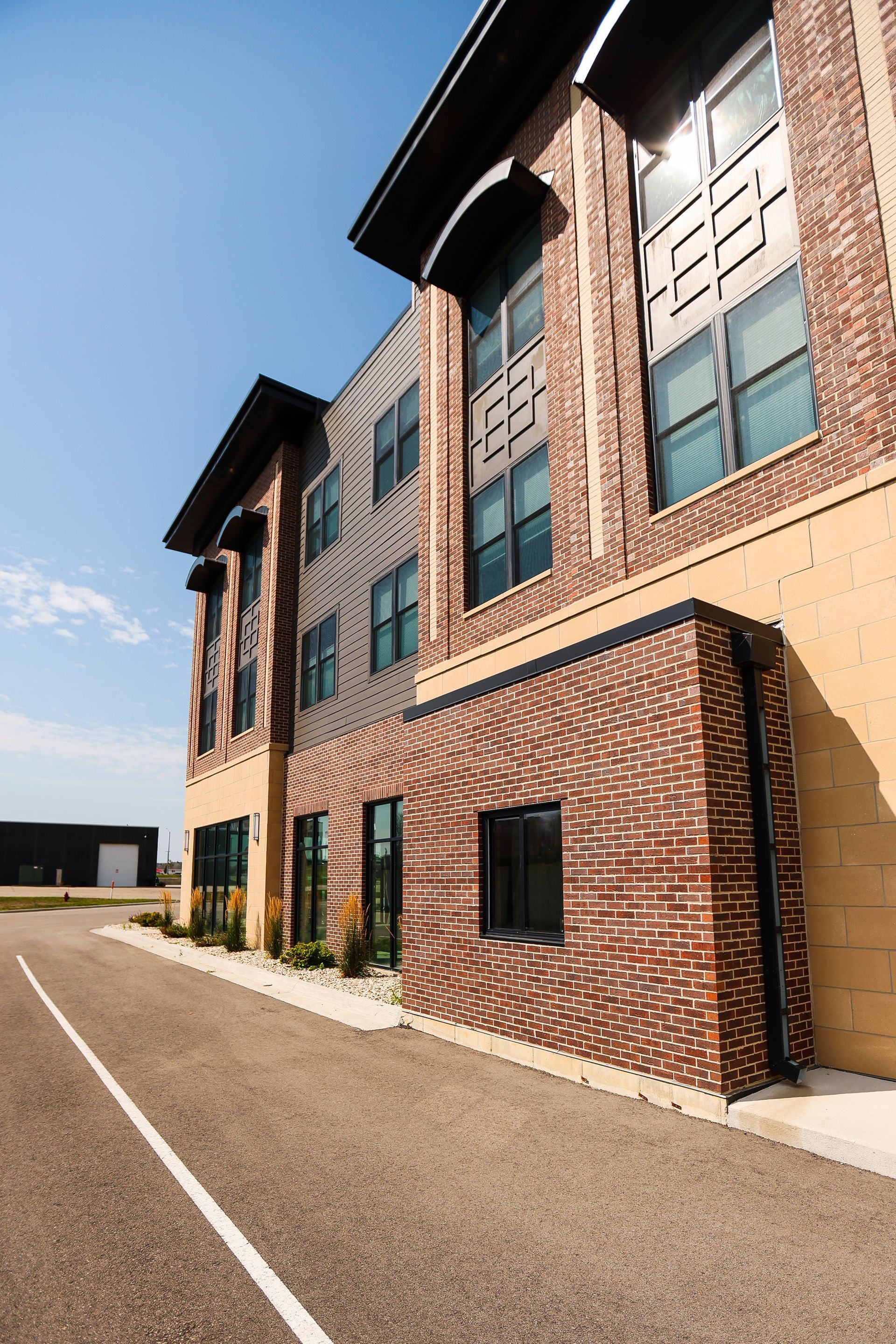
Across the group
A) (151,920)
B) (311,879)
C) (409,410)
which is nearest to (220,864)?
(311,879)

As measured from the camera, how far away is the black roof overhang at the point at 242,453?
22.3 metres

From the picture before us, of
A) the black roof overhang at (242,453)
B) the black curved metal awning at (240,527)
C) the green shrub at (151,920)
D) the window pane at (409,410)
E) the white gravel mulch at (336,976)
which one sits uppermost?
the black roof overhang at (242,453)

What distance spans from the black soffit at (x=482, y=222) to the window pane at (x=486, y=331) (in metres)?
0.42

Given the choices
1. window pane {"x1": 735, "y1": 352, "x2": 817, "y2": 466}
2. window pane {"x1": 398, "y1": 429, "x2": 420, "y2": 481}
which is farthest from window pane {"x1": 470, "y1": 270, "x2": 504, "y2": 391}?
window pane {"x1": 735, "y1": 352, "x2": 817, "y2": 466}

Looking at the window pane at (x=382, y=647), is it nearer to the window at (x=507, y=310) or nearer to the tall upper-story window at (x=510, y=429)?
the tall upper-story window at (x=510, y=429)

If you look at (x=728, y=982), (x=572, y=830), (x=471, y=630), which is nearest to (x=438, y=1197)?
(x=728, y=982)

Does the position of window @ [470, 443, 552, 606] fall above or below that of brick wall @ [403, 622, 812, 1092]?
above

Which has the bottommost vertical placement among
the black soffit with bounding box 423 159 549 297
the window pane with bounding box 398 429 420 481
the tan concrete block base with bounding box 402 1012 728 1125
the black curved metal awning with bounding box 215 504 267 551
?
the tan concrete block base with bounding box 402 1012 728 1125

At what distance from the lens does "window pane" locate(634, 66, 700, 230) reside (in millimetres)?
9938

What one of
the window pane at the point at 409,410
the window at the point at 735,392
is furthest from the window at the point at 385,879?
the window at the point at 735,392

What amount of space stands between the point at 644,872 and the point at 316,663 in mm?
14382

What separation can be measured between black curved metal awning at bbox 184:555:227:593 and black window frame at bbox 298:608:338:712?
8263 mm

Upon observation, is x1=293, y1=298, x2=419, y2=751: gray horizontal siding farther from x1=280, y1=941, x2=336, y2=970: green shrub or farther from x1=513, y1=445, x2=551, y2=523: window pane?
x1=280, y1=941, x2=336, y2=970: green shrub

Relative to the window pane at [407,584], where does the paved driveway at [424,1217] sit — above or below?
below
